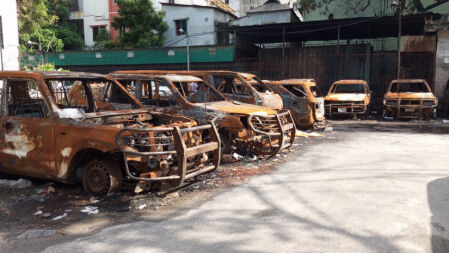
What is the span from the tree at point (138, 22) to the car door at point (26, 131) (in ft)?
77.0

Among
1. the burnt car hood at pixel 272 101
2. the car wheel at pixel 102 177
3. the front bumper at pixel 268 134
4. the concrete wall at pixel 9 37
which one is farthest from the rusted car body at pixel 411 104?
the concrete wall at pixel 9 37

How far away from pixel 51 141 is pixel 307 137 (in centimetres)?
748

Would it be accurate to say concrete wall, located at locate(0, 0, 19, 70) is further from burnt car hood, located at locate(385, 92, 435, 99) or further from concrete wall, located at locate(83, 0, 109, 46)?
concrete wall, located at locate(83, 0, 109, 46)

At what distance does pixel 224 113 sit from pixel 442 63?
50.8 ft

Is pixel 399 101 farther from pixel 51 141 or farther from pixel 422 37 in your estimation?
pixel 51 141

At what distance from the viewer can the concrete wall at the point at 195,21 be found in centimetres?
3100

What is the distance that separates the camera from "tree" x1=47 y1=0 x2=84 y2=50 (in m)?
33.2

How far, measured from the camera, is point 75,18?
3622 centimetres

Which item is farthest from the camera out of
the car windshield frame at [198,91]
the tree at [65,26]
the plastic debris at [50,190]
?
the tree at [65,26]

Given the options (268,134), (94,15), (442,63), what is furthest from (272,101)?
(94,15)

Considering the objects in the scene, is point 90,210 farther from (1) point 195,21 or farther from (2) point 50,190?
(1) point 195,21

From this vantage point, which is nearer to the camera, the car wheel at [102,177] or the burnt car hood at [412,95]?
the car wheel at [102,177]

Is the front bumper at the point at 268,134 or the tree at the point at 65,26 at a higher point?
the tree at the point at 65,26

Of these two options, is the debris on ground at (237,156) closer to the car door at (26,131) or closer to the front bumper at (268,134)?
the front bumper at (268,134)
